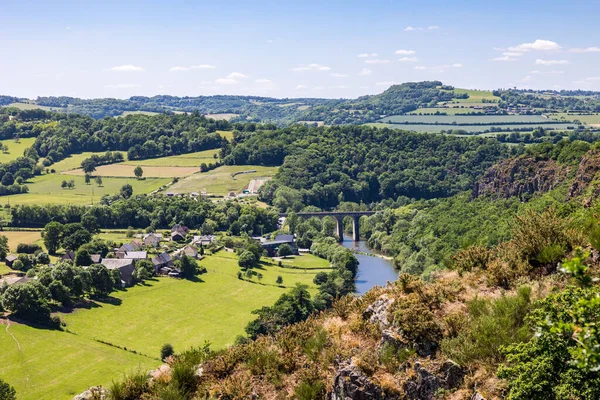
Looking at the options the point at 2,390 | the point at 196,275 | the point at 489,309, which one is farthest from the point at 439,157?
the point at 489,309

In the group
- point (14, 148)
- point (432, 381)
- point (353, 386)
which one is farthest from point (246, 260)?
point (14, 148)

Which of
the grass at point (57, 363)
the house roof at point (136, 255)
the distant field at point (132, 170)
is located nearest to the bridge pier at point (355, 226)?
the distant field at point (132, 170)

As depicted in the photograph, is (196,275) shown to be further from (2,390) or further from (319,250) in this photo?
(2,390)

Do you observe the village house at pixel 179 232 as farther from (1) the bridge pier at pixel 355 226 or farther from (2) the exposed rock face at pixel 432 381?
(2) the exposed rock face at pixel 432 381

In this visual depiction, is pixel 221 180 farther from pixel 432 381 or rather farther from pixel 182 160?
pixel 432 381

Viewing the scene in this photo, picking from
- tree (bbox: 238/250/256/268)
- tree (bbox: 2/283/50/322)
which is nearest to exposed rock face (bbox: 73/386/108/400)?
A: tree (bbox: 2/283/50/322)

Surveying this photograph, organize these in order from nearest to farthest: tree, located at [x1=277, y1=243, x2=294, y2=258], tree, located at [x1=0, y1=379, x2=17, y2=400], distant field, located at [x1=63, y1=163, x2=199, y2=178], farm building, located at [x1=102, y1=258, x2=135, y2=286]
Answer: tree, located at [x1=0, y1=379, x2=17, y2=400] → farm building, located at [x1=102, y1=258, x2=135, y2=286] → tree, located at [x1=277, y1=243, x2=294, y2=258] → distant field, located at [x1=63, y1=163, x2=199, y2=178]

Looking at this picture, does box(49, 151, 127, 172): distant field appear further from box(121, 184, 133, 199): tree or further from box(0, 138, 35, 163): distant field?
box(121, 184, 133, 199): tree
